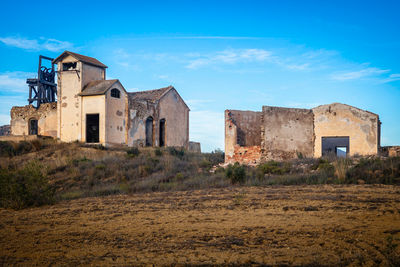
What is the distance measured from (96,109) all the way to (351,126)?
16.9m

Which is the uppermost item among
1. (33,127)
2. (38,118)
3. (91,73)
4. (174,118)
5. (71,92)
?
(91,73)

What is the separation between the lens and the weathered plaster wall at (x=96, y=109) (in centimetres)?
2580

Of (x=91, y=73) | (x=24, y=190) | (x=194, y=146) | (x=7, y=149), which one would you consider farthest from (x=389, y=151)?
(x=7, y=149)

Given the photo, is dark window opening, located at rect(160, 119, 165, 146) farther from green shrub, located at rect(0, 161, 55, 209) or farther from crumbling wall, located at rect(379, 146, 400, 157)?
green shrub, located at rect(0, 161, 55, 209)

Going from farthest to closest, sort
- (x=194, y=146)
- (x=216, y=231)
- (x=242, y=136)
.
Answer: (x=194, y=146)
(x=242, y=136)
(x=216, y=231)

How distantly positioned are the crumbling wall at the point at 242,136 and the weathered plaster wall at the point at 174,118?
9975mm

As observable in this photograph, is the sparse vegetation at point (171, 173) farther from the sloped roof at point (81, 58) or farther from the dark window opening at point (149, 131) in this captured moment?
the sloped roof at point (81, 58)

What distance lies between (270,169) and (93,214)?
8649 mm

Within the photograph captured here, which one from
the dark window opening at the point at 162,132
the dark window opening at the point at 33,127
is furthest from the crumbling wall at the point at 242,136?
the dark window opening at the point at 33,127

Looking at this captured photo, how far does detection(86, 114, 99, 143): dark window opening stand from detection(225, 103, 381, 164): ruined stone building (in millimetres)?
11894

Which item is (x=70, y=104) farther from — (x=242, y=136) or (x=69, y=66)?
(x=242, y=136)

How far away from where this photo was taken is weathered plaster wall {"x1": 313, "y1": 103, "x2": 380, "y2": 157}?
2006 centimetres

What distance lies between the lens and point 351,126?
20219mm

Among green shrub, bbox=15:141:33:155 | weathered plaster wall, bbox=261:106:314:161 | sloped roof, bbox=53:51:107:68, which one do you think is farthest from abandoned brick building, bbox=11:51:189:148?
weathered plaster wall, bbox=261:106:314:161
